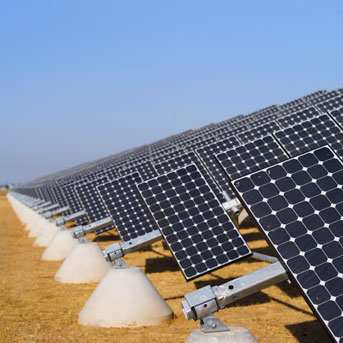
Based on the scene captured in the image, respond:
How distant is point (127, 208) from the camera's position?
53.9 ft

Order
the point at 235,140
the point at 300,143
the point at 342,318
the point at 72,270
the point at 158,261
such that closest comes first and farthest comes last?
the point at 342,318 < the point at 300,143 < the point at 72,270 < the point at 158,261 < the point at 235,140

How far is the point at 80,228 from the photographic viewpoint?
14984 millimetres

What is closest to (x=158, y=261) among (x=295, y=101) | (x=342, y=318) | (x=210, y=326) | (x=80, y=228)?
(x=80, y=228)

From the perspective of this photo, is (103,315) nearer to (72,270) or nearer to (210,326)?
(210,326)

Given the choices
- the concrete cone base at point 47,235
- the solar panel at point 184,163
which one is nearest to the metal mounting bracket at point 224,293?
the solar panel at point 184,163

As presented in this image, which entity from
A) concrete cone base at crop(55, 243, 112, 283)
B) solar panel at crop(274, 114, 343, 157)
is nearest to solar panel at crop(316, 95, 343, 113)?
solar panel at crop(274, 114, 343, 157)

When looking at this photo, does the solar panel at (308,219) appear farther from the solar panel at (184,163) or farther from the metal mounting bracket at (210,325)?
the solar panel at (184,163)

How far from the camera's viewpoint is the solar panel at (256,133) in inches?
744

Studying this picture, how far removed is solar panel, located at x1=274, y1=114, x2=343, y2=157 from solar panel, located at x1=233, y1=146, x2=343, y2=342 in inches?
248

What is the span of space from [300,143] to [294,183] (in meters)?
7.09

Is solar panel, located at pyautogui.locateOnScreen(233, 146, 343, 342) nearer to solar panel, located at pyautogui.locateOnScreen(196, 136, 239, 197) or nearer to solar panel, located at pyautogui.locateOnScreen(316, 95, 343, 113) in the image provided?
solar panel, located at pyautogui.locateOnScreen(196, 136, 239, 197)

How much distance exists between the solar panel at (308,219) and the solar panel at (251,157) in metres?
5.40

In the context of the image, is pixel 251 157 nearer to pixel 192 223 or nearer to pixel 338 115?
pixel 192 223

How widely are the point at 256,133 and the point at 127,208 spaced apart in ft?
22.1
